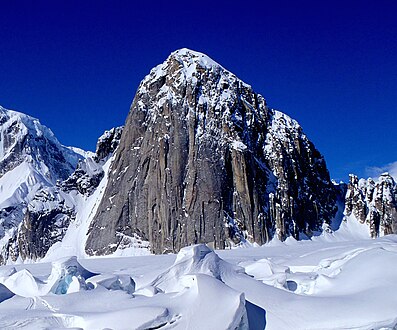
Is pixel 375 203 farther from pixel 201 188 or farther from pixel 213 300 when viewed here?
pixel 213 300

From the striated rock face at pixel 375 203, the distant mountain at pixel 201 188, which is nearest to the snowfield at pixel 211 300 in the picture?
the distant mountain at pixel 201 188

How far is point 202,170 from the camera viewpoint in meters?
73.8

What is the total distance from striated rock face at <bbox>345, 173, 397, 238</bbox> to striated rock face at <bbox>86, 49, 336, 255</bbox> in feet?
16.7

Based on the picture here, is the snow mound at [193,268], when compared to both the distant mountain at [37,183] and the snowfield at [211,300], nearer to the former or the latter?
the snowfield at [211,300]

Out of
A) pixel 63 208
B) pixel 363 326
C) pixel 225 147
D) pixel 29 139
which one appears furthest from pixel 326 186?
pixel 29 139

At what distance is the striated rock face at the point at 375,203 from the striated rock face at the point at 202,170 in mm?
5089

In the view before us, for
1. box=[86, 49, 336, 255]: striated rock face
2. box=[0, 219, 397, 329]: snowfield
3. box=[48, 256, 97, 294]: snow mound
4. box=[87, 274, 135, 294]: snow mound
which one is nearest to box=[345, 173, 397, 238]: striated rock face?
box=[86, 49, 336, 255]: striated rock face

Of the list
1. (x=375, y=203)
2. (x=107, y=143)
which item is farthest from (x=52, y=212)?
(x=375, y=203)

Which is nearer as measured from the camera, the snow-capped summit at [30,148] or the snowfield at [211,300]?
the snowfield at [211,300]

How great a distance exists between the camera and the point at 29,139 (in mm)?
171625

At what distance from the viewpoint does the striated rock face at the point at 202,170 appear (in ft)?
237

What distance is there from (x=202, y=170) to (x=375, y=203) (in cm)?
3151

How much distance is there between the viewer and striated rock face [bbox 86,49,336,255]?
72.1 metres

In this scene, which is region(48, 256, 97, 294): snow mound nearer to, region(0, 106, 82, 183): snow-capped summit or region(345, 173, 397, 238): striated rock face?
region(345, 173, 397, 238): striated rock face
